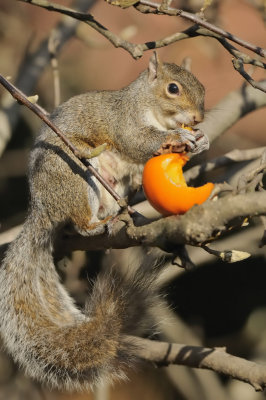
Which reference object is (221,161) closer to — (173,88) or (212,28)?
(173,88)

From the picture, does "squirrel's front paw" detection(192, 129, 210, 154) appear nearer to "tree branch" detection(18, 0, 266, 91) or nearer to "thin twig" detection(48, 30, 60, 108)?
"tree branch" detection(18, 0, 266, 91)

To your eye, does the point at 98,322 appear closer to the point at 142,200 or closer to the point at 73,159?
the point at 73,159

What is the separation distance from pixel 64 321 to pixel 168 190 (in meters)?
0.99

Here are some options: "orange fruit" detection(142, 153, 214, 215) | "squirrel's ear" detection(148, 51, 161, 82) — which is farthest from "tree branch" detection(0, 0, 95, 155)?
"orange fruit" detection(142, 153, 214, 215)

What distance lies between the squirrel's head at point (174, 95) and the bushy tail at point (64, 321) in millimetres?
773

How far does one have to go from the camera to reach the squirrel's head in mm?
2844

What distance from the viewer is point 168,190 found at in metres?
1.84

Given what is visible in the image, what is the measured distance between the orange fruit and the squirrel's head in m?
0.93

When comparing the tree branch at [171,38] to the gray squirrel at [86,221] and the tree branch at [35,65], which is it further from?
the tree branch at [35,65]

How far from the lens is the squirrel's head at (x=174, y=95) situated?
9.33ft

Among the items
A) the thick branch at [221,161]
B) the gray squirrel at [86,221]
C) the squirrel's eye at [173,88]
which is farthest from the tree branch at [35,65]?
the thick branch at [221,161]

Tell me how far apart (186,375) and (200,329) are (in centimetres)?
59

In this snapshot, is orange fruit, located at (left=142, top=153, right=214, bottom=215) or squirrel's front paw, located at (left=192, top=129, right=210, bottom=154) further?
squirrel's front paw, located at (left=192, top=129, right=210, bottom=154)

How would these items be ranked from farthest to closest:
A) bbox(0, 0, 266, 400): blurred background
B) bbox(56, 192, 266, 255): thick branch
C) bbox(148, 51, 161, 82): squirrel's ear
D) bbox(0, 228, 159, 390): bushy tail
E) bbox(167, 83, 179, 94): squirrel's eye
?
bbox(0, 0, 266, 400): blurred background
bbox(148, 51, 161, 82): squirrel's ear
bbox(167, 83, 179, 94): squirrel's eye
bbox(0, 228, 159, 390): bushy tail
bbox(56, 192, 266, 255): thick branch
